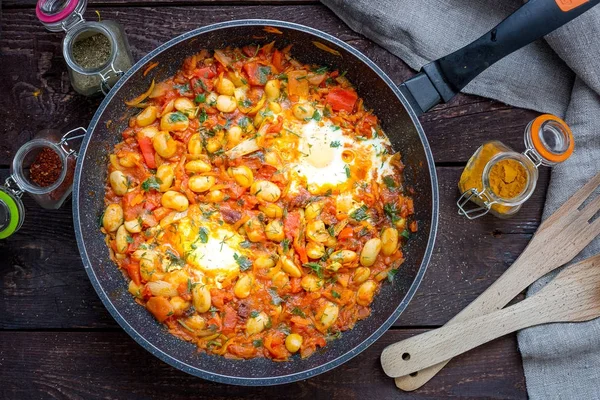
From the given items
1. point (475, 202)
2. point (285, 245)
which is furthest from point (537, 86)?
point (285, 245)

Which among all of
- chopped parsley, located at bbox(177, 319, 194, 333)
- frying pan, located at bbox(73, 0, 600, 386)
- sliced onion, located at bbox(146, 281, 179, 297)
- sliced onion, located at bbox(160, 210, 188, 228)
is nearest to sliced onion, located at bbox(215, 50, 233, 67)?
frying pan, located at bbox(73, 0, 600, 386)

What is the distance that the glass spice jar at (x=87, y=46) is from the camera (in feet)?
6.16

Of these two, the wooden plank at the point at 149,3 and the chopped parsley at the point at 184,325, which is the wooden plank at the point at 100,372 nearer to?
the chopped parsley at the point at 184,325

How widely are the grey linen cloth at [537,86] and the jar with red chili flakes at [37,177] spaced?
0.97 meters

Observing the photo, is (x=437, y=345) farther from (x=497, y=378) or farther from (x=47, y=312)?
(x=47, y=312)

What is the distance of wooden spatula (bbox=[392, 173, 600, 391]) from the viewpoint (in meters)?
2.04

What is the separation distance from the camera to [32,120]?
80.9 inches

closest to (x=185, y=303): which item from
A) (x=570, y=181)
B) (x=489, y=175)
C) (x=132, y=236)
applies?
(x=132, y=236)

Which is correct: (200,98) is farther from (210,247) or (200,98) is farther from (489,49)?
(489,49)

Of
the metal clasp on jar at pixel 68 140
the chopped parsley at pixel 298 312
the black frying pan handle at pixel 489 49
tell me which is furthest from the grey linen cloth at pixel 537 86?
the metal clasp on jar at pixel 68 140

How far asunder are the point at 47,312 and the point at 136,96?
2.49 ft

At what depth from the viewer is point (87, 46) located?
6.38 ft

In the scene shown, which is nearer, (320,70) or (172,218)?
(172,218)

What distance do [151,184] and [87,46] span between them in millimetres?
474
